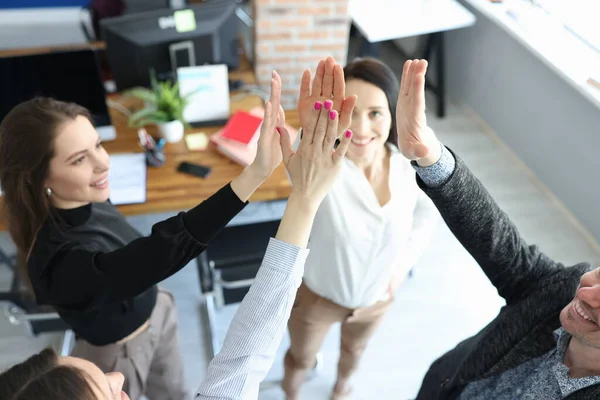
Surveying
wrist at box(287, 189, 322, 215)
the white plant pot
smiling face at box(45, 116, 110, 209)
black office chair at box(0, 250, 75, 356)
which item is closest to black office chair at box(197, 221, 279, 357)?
the white plant pot

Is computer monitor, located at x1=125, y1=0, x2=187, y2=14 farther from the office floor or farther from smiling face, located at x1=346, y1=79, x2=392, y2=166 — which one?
smiling face, located at x1=346, y1=79, x2=392, y2=166

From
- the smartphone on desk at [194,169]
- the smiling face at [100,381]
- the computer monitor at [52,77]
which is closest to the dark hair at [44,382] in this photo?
the smiling face at [100,381]

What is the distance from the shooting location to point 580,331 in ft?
3.29

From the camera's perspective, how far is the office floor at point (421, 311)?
238cm

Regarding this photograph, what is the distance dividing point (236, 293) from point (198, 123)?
0.83 meters

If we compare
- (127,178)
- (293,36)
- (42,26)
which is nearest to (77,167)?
(127,178)

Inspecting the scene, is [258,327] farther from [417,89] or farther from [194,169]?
[194,169]

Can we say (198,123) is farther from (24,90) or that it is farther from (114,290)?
(114,290)

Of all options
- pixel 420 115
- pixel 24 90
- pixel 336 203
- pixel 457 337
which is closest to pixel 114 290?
pixel 336 203

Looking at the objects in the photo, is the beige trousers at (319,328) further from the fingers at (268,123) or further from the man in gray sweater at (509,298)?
the fingers at (268,123)

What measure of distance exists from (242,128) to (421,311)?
4.16 feet

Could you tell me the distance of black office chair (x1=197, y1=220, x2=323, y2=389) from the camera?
6.80ft

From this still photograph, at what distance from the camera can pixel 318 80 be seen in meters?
1.20

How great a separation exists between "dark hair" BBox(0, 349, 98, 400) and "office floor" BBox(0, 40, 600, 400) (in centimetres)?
153
